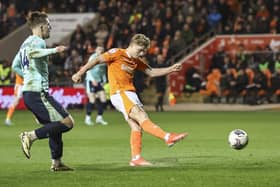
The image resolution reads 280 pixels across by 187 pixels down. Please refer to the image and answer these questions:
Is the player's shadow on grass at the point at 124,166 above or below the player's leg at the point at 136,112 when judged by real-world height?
below

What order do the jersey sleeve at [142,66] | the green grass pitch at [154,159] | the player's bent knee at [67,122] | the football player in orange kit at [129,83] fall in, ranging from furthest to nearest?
1. the jersey sleeve at [142,66]
2. the football player in orange kit at [129,83]
3. the player's bent knee at [67,122]
4. the green grass pitch at [154,159]

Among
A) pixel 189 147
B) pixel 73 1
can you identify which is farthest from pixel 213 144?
pixel 73 1

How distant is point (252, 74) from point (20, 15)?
1331 cm

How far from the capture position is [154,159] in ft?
44.4

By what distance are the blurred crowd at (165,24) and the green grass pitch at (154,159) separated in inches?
435

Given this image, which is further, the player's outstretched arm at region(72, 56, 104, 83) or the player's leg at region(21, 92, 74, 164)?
the player's outstretched arm at region(72, 56, 104, 83)

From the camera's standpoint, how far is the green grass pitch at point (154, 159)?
1042cm

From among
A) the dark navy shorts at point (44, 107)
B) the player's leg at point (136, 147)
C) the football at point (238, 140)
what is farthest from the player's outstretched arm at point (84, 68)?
the football at point (238, 140)

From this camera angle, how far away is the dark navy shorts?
459 inches

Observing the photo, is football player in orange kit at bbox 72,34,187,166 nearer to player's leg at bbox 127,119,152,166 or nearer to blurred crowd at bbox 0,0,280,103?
player's leg at bbox 127,119,152,166

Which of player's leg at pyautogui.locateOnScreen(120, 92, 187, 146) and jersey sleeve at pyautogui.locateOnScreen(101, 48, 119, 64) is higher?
jersey sleeve at pyautogui.locateOnScreen(101, 48, 119, 64)

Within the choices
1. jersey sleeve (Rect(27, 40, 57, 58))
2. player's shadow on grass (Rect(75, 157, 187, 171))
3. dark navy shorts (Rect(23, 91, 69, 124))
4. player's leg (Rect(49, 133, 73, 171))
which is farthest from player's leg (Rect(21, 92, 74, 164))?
player's shadow on grass (Rect(75, 157, 187, 171))

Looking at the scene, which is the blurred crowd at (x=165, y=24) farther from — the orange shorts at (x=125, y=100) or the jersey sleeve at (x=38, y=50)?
the jersey sleeve at (x=38, y=50)

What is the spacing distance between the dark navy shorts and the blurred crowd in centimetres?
2024
